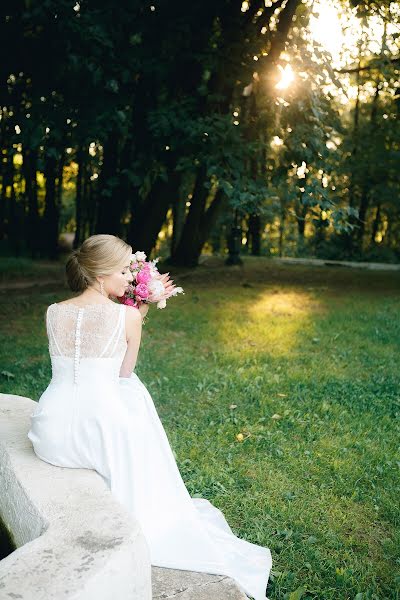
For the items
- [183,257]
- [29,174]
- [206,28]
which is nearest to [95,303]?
[206,28]

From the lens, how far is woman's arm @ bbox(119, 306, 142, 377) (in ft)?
11.8

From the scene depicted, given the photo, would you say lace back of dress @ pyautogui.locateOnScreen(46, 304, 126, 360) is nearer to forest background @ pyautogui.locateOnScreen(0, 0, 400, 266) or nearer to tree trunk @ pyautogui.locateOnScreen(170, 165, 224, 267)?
forest background @ pyautogui.locateOnScreen(0, 0, 400, 266)

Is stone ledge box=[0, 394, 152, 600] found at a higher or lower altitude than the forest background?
lower

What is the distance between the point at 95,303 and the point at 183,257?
526 inches

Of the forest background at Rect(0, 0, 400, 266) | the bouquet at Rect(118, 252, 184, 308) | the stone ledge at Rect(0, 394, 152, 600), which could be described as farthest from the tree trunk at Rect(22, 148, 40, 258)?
the stone ledge at Rect(0, 394, 152, 600)

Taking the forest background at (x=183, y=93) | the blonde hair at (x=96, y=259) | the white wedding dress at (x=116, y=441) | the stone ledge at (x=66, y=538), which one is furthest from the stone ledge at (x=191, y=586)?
the forest background at (x=183, y=93)

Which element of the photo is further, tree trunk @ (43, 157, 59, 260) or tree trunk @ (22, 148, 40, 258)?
tree trunk @ (22, 148, 40, 258)

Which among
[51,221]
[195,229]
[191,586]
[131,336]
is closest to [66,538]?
[191,586]

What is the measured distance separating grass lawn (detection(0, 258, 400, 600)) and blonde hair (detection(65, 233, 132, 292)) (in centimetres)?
187

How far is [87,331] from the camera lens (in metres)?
3.47

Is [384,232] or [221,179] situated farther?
[384,232]

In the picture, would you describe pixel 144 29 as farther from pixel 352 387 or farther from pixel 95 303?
pixel 95 303

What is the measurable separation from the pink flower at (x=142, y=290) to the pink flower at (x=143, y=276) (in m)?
0.03

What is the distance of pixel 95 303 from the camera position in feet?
11.8
